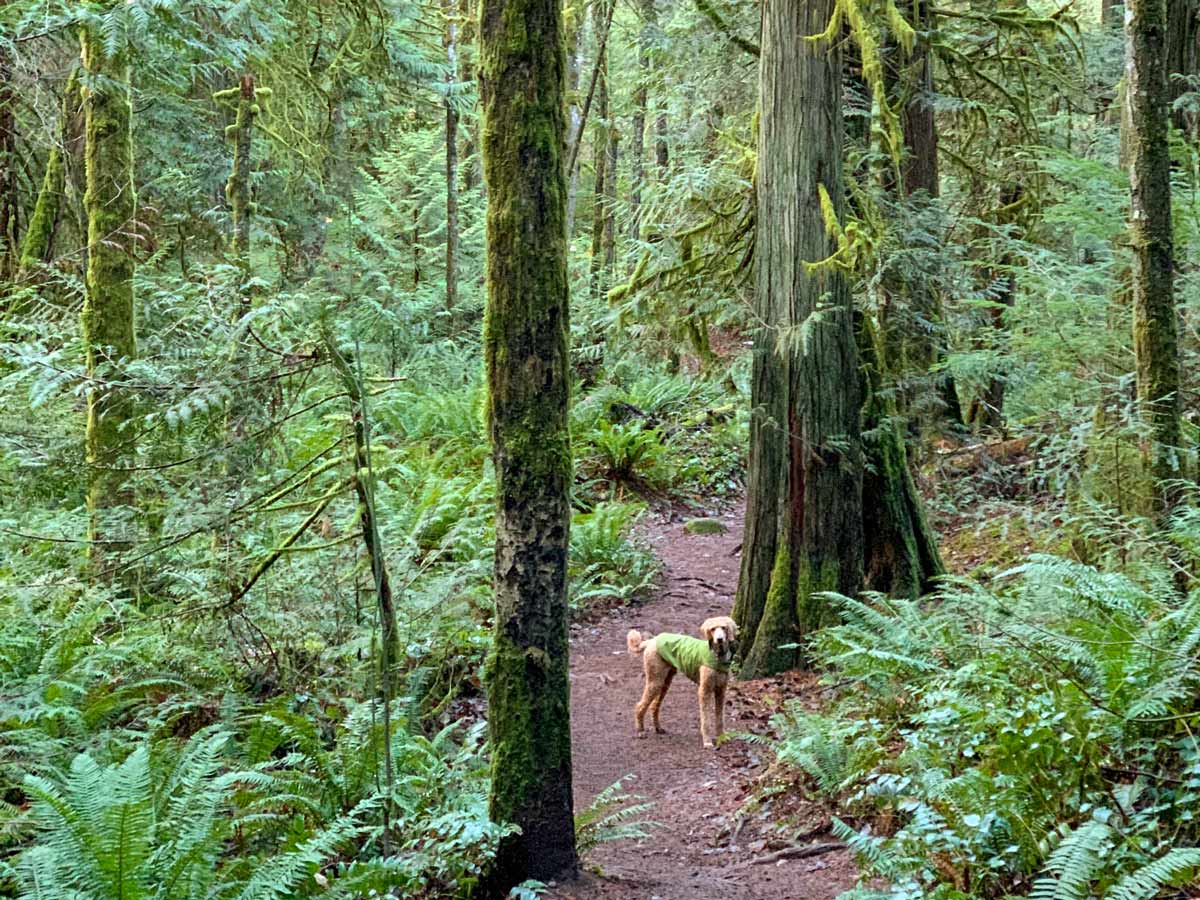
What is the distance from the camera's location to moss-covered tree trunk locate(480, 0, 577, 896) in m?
4.22

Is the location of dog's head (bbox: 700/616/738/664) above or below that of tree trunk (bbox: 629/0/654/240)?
below

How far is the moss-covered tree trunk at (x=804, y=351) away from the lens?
780 cm

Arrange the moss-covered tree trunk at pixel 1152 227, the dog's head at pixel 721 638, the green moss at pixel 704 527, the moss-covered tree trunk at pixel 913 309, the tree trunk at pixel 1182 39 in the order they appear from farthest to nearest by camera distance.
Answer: the green moss at pixel 704 527 < the tree trunk at pixel 1182 39 < the moss-covered tree trunk at pixel 913 309 < the moss-covered tree trunk at pixel 1152 227 < the dog's head at pixel 721 638

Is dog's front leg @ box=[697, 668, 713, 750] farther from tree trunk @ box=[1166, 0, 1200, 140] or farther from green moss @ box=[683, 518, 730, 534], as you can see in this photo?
tree trunk @ box=[1166, 0, 1200, 140]

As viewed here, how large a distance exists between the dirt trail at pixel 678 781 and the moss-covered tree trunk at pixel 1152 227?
345 cm

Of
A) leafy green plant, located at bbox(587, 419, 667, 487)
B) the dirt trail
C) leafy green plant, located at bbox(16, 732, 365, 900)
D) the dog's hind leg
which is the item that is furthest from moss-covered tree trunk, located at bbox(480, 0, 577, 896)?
leafy green plant, located at bbox(587, 419, 667, 487)

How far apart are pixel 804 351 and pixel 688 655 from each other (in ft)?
8.90

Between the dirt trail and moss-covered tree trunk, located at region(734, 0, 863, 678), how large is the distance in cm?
90

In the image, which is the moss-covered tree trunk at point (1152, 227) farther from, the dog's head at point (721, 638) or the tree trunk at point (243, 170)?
the tree trunk at point (243, 170)

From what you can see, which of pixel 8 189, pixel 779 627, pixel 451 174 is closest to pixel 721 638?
pixel 779 627

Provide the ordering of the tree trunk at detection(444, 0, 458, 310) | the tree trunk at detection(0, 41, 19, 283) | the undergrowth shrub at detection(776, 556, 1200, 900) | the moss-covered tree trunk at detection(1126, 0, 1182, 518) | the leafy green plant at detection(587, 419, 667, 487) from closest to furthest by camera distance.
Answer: the undergrowth shrub at detection(776, 556, 1200, 900) → the moss-covered tree trunk at detection(1126, 0, 1182, 518) → the tree trunk at detection(0, 41, 19, 283) → the leafy green plant at detection(587, 419, 667, 487) → the tree trunk at detection(444, 0, 458, 310)

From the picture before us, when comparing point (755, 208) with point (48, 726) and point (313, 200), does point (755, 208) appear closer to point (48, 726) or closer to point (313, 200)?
point (48, 726)

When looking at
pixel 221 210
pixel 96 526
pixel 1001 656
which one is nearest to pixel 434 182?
pixel 221 210

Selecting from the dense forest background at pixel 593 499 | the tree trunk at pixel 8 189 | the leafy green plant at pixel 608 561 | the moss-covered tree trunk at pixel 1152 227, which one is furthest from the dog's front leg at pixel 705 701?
the tree trunk at pixel 8 189
